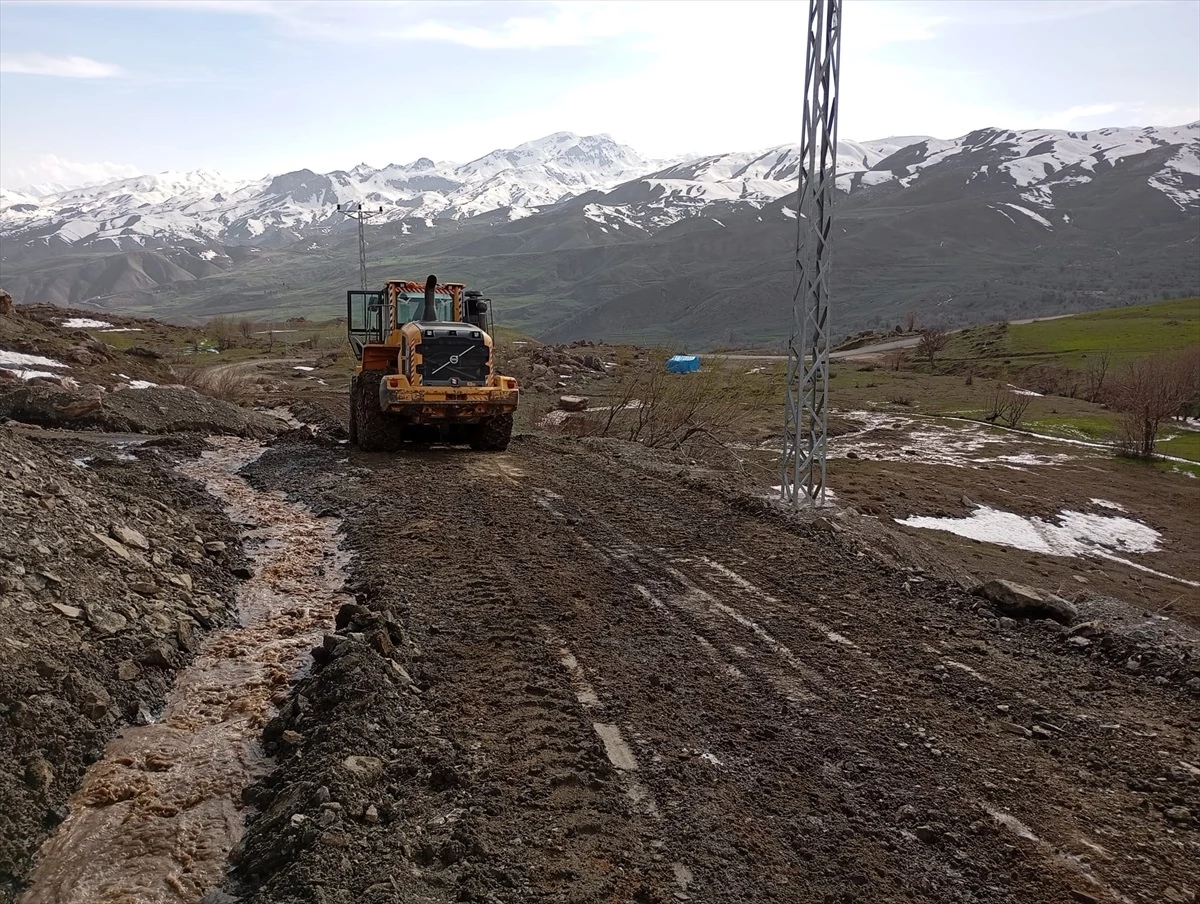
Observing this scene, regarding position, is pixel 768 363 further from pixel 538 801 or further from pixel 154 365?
pixel 538 801

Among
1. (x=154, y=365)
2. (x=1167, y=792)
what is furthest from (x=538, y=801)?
(x=154, y=365)

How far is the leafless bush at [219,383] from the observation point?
2922cm

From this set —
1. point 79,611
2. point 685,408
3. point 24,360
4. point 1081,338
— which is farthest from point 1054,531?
point 1081,338

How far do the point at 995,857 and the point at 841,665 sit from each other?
2560 millimetres

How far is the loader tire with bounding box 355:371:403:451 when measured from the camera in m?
17.0

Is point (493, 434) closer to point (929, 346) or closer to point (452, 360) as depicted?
point (452, 360)

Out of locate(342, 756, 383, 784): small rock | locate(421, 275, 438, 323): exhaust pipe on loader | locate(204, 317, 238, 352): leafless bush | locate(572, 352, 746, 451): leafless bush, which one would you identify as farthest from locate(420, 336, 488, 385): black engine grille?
locate(204, 317, 238, 352): leafless bush

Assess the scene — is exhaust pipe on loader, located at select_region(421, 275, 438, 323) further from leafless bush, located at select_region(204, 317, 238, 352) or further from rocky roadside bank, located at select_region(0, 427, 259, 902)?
leafless bush, located at select_region(204, 317, 238, 352)

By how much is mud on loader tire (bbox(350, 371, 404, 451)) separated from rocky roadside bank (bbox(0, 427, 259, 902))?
5007 millimetres

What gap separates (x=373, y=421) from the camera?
17.0 meters

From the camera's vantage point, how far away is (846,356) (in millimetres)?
74250

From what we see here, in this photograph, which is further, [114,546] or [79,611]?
[114,546]

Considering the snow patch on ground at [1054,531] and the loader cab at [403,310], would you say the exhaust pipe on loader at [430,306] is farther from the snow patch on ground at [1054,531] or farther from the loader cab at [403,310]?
the snow patch on ground at [1054,531]

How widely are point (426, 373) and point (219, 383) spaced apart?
18679 mm
